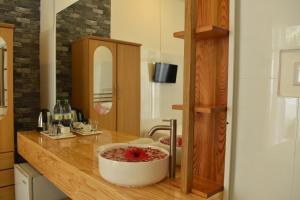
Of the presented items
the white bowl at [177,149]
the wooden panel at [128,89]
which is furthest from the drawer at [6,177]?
the white bowl at [177,149]

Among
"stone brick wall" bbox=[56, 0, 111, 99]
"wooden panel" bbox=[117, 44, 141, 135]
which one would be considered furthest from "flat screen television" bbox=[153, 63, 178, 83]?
"stone brick wall" bbox=[56, 0, 111, 99]

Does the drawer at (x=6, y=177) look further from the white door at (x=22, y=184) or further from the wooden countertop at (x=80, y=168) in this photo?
the wooden countertop at (x=80, y=168)

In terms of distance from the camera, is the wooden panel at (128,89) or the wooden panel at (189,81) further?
the wooden panel at (128,89)

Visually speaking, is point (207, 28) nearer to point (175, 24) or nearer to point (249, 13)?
point (249, 13)

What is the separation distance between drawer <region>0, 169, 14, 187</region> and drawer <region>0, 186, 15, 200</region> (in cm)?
4

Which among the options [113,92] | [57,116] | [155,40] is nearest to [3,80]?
[57,116]

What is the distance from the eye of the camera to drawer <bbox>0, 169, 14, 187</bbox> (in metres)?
2.19

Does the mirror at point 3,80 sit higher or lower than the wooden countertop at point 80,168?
higher

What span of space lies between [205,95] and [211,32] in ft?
0.84

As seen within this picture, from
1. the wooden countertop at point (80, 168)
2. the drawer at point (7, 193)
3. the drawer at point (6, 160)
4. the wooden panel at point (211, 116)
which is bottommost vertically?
the drawer at point (7, 193)

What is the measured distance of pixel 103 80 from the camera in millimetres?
2283

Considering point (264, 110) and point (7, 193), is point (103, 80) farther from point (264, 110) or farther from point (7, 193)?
point (264, 110)

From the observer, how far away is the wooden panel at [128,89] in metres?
1.85

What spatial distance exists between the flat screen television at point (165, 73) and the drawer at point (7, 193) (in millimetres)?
1686
